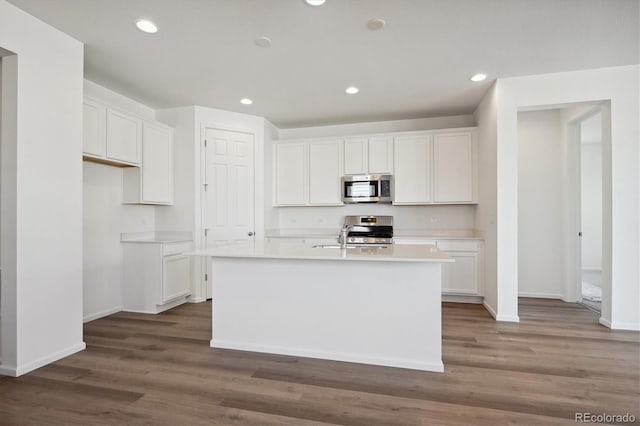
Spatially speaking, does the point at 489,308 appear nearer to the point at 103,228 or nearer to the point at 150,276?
the point at 150,276

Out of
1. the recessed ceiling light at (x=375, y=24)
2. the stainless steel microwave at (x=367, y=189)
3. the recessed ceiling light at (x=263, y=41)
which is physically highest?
the recessed ceiling light at (x=263, y=41)

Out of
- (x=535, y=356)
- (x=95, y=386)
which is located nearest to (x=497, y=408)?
(x=535, y=356)

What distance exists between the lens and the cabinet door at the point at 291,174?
200 inches

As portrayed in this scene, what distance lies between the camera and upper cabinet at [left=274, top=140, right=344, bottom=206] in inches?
195

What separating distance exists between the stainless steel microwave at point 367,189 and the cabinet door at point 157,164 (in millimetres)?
2460

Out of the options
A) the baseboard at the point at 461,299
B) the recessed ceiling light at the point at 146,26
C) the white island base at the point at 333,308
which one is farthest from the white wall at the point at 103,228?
the baseboard at the point at 461,299

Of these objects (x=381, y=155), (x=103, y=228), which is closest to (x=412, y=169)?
(x=381, y=155)

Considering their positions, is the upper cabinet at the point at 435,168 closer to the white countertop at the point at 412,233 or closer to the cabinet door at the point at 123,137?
the white countertop at the point at 412,233

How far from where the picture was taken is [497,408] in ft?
6.09

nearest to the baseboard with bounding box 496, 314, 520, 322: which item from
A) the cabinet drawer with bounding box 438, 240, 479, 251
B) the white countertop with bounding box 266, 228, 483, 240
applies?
the cabinet drawer with bounding box 438, 240, 479, 251

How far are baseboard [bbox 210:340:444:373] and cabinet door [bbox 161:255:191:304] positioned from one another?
142 centimetres

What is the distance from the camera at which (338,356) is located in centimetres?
251

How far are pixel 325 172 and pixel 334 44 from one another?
92.7 inches

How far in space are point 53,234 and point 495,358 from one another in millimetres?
3595
